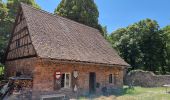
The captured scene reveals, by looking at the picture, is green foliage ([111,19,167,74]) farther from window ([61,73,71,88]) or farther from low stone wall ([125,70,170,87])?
window ([61,73,71,88])

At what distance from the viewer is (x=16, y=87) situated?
15.4 metres

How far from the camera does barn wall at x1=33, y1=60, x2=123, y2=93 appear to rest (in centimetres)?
1572

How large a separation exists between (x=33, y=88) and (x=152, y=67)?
2950cm

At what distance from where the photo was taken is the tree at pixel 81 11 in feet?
106

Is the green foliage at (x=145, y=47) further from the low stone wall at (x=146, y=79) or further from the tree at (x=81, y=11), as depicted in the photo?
the tree at (x=81, y=11)

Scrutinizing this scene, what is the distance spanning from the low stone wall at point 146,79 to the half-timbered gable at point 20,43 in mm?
15572

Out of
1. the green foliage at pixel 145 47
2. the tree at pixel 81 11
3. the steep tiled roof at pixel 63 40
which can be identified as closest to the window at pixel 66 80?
the steep tiled roof at pixel 63 40

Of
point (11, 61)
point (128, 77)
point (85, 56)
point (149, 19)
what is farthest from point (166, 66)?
point (11, 61)

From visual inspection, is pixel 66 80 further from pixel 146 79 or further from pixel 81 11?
pixel 81 11

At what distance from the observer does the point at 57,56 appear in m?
16.2

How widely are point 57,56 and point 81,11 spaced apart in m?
17.3

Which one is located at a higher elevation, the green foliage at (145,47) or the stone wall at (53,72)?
the green foliage at (145,47)

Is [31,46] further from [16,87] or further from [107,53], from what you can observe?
[107,53]

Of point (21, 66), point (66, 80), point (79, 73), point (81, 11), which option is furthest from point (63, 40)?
point (81, 11)
